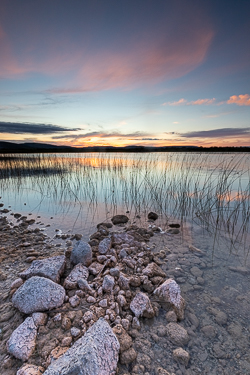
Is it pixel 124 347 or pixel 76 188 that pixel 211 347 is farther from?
pixel 76 188

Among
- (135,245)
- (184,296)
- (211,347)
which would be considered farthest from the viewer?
(135,245)

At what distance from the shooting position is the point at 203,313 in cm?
229

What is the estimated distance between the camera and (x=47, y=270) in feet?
8.50

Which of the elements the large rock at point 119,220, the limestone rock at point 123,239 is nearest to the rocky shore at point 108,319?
the limestone rock at point 123,239

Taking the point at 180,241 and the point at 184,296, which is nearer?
the point at 184,296

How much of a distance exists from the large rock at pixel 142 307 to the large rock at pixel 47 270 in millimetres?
1079

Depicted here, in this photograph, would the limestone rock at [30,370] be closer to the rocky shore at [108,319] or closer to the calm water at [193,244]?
the rocky shore at [108,319]

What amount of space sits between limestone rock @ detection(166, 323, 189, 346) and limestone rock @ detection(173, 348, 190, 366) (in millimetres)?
112

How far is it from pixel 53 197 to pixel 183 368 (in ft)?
24.1

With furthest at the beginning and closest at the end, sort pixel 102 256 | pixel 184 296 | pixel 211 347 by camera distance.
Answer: pixel 102 256, pixel 184 296, pixel 211 347

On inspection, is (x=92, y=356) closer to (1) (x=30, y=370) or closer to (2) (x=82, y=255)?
Result: (1) (x=30, y=370)

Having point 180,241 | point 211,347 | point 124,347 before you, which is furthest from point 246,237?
point 124,347

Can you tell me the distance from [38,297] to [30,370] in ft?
2.11

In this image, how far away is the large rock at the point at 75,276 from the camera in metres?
2.48
